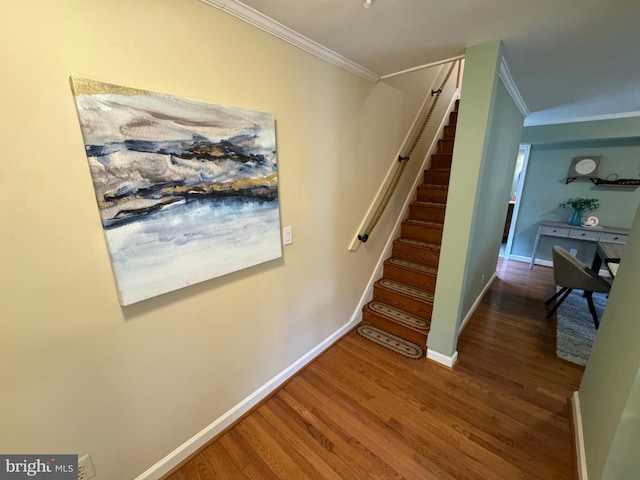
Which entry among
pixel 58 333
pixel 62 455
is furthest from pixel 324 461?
pixel 58 333

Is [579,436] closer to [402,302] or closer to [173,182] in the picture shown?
[402,302]

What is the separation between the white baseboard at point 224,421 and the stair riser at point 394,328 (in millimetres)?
582

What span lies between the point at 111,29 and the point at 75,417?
146cm

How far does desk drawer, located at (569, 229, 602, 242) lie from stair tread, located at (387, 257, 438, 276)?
3006 millimetres

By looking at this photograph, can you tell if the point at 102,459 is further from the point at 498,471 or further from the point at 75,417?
the point at 498,471

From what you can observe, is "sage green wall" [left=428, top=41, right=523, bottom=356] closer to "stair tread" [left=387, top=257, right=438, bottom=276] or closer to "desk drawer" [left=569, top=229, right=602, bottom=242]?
"stair tread" [left=387, top=257, right=438, bottom=276]

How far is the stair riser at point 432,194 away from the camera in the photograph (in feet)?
9.36

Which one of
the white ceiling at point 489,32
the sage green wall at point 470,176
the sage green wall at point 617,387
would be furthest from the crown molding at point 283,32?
the sage green wall at point 617,387

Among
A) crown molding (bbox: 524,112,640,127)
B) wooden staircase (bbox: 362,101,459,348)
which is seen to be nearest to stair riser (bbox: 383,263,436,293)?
wooden staircase (bbox: 362,101,459,348)

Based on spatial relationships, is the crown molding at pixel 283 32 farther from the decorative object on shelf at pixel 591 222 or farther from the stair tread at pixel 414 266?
the decorative object on shelf at pixel 591 222

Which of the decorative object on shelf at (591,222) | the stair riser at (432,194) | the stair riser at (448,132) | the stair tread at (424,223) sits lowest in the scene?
the decorative object on shelf at (591,222)

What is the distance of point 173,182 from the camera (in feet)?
3.47

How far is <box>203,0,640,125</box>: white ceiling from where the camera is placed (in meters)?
1.15

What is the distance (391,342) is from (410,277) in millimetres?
671
